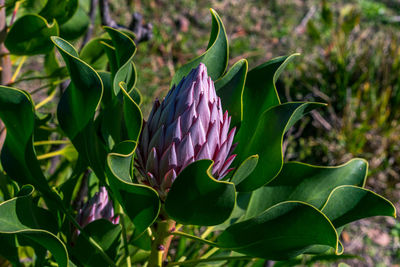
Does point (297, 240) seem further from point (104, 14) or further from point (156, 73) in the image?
point (156, 73)

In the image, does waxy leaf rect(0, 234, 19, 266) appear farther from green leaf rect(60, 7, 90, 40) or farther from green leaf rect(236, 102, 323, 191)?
green leaf rect(60, 7, 90, 40)

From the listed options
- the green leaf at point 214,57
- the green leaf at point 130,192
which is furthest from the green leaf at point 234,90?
the green leaf at point 130,192

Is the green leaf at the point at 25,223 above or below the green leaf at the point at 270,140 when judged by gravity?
below

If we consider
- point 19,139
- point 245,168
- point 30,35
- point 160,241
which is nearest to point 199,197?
point 245,168

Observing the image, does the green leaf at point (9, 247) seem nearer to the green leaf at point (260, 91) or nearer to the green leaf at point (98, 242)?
the green leaf at point (98, 242)

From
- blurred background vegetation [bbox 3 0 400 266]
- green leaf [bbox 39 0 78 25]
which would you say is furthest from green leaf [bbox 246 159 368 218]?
blurred background vegetation [bbox 3 0 400 266]

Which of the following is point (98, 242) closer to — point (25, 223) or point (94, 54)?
point (25, 223)

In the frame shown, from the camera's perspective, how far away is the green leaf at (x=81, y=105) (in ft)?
2.17

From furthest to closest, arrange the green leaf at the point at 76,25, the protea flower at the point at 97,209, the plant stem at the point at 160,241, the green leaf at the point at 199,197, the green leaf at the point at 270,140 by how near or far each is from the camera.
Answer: the green leaf at the point at 76,25 < the protea flower at the point at 97,209 < the plant stem at the point at 160,241 < the green leaf at the point at 270,140 < the green leaf at the point at 199,197

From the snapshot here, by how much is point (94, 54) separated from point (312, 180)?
562mm

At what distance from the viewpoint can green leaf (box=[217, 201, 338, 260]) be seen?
60 centimetres

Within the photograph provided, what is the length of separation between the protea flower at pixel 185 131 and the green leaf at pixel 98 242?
0.43 feet

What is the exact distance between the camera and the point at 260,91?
819 millimetres

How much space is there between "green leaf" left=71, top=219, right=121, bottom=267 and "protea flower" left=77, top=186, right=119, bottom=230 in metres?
0.11
